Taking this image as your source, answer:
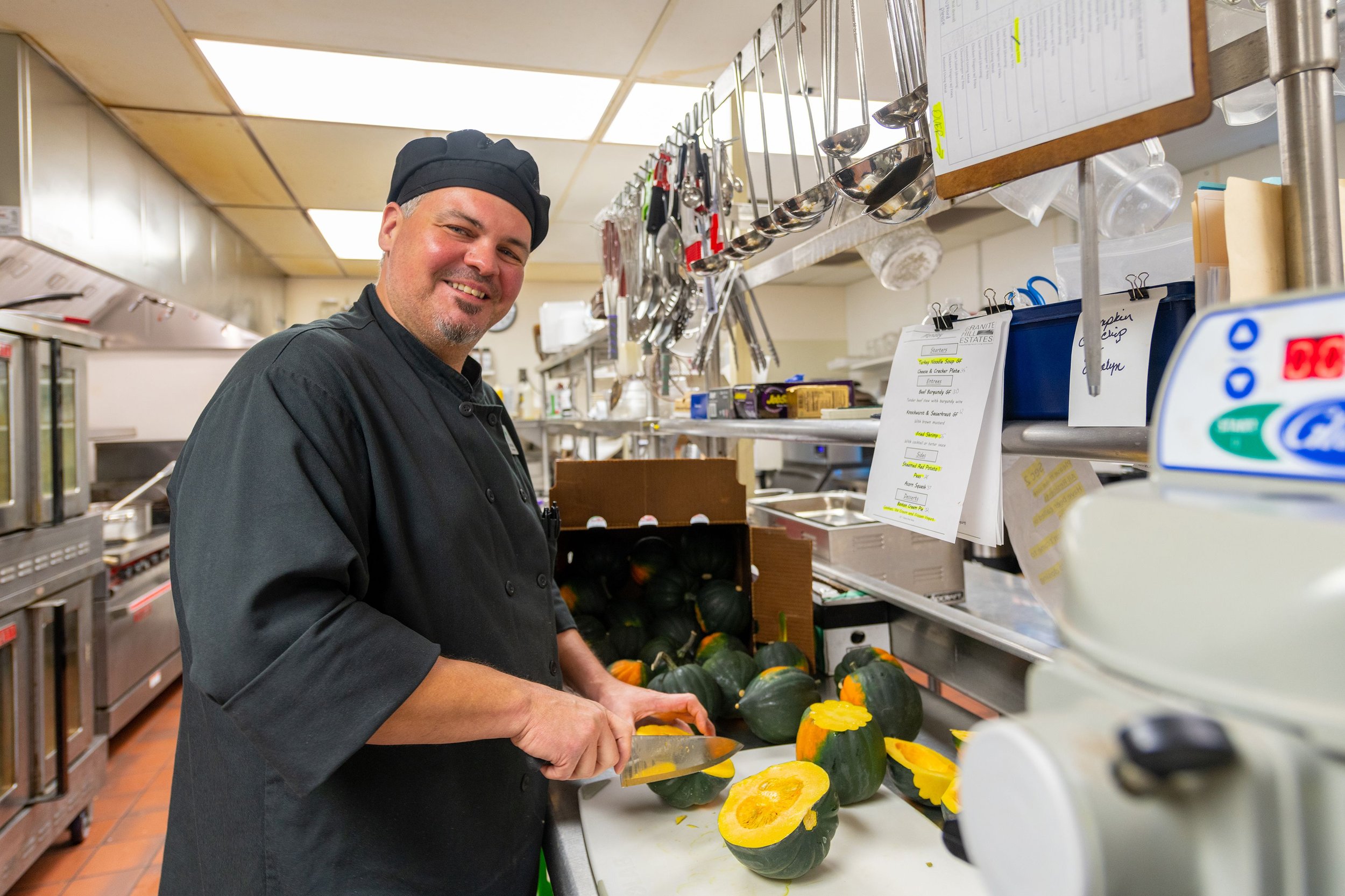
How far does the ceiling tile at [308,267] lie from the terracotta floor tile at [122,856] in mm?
4864

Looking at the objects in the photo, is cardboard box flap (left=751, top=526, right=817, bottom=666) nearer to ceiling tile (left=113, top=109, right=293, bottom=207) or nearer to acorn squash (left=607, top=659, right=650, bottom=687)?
acorn squash (left=607, top=659, right=650, bottom=687)

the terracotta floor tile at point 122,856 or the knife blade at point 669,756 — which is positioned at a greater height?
the knife blade at point 669,756

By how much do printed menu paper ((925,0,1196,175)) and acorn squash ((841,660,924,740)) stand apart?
84 cm

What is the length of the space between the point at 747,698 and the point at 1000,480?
73cm

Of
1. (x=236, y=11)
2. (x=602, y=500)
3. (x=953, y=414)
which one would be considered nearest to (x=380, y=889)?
(x=602, y=500)

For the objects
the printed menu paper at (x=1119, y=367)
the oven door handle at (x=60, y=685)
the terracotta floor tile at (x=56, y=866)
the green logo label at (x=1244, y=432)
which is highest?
the printed menu paper at (x=1119, y=367)

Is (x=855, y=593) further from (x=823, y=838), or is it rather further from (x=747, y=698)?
(x=823, y=838)

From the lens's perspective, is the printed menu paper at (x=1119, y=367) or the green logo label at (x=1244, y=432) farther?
the printed menu paper at (x=1119, y=367)

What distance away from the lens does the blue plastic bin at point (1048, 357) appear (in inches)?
25.7

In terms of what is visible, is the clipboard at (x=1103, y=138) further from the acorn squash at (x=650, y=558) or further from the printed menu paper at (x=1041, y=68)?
the acorn squash at (x=650, y=558)

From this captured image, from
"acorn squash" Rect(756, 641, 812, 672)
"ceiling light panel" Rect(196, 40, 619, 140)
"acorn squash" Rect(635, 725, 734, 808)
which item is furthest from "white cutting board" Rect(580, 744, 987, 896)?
"ceiling light panel" Rect(196, 40, 619, 140)

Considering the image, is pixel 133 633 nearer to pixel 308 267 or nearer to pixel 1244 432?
pixel 308 267

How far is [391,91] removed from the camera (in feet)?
11.3

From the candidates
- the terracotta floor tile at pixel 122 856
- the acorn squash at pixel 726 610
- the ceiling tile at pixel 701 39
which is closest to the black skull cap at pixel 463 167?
the acorn squash at pixel 726 610
